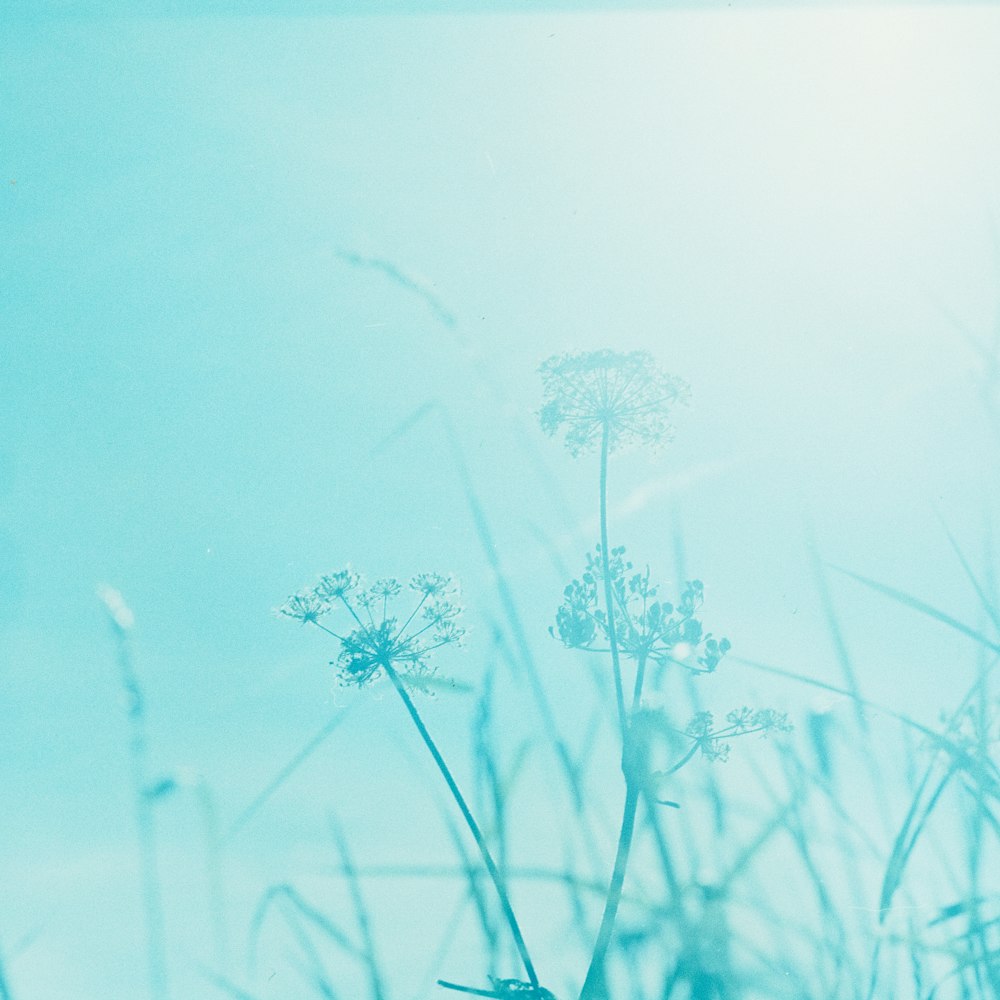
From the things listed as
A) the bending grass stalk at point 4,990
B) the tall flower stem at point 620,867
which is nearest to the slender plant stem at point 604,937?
the tall flower stem at point 620,867

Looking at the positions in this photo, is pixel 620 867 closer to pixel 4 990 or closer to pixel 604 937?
pixel 604 937

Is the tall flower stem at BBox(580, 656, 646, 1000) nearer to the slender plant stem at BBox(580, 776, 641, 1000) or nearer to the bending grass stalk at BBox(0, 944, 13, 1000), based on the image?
the slender plant stem at BBox(580, 776, 641, 1000)

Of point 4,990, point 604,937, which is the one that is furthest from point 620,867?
point 4,990

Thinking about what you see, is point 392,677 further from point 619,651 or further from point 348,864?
point 348,864

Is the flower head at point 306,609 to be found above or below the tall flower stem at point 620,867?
above

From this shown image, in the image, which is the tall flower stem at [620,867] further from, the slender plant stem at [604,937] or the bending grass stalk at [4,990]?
the bending grass stalk at [4,990]

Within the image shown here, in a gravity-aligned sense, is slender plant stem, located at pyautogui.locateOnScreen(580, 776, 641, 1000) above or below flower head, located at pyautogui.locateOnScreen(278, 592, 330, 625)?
below

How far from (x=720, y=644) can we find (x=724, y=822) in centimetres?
134

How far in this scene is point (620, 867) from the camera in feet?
10.8

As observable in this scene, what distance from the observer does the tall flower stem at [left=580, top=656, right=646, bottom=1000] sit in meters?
2.95

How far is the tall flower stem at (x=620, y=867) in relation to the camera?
295cm

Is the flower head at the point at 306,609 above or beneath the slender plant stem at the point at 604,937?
above

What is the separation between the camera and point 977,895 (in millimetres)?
2338

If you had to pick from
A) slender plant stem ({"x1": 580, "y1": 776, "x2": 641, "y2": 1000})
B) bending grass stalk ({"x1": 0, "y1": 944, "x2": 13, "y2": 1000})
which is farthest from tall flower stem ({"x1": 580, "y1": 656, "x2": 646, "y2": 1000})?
bending grass stalk ({"x1": 0, "y1": 944, "x2": 13, "y2": 1000})
